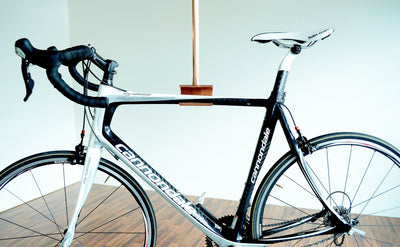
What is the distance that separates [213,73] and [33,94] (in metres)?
1.56

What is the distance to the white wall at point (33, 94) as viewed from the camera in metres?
2.48

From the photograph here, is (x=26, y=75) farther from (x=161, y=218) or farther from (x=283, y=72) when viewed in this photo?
(x=161, y=218)

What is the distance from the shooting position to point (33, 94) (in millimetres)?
2723

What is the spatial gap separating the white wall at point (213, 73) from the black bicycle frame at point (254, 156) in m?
1.26

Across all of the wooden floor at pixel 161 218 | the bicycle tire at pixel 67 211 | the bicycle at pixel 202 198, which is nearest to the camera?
the bicycle at pixel 202 198

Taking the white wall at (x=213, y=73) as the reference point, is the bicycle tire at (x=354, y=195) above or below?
below

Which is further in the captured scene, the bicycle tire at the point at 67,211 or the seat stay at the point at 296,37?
the bicycle tire at the point at 67,211

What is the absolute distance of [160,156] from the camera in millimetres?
2934

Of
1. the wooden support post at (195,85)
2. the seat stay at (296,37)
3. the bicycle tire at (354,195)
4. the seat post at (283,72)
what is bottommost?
the bicycle tire at (354,195)

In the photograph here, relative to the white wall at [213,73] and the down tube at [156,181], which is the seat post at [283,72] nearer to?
the down tube at [156,181]

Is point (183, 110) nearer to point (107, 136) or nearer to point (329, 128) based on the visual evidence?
point (329, 128)

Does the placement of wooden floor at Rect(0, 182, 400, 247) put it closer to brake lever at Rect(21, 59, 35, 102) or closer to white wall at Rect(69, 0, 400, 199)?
white wall at Rect(69, 0, 400, 199)

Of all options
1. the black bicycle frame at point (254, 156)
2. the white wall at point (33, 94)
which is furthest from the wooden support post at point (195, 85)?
the white wall at point (33, 94)

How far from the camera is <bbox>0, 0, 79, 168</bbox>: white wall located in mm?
2477
